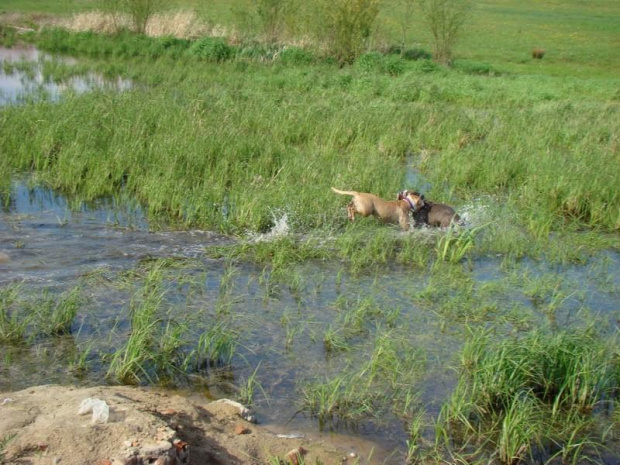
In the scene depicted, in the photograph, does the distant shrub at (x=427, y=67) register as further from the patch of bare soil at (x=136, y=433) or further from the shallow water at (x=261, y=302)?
the patch of bare soil at (x=136, y=433)

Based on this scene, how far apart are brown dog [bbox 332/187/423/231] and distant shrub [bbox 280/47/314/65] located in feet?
51.5

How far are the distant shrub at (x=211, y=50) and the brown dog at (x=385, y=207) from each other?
1634cm

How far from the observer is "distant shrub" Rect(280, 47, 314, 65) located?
24.5 meters

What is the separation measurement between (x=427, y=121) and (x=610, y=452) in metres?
10.9

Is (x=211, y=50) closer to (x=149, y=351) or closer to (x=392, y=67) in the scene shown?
(x=392, y=67)

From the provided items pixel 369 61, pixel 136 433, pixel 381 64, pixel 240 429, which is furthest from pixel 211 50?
pixel 136 433

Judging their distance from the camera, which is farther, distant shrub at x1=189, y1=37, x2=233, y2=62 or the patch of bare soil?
distant shrub at x1=189, y1=37, x2=233, y2=62

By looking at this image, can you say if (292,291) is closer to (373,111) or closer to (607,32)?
(373,111)

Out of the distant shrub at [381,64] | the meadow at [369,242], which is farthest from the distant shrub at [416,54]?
the meadow at [369,242]

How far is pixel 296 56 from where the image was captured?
24.8m

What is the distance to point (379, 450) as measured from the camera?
5.07 meters

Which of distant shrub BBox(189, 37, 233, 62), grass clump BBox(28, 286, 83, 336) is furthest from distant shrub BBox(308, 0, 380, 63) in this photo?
grass clump BBox(28, 286, 83, 336)

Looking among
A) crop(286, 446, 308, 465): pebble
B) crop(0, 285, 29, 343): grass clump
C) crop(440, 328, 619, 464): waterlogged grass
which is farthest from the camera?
crop(0, 285, 29, 343): grass clump

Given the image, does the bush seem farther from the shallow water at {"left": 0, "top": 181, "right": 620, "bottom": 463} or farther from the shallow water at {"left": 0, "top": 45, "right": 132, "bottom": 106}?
the shallow water at {"left": 0, "top": 181, "right": 620, "bottom": 463}
